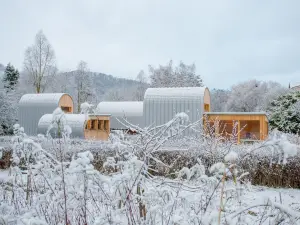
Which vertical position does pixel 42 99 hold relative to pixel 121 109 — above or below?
above

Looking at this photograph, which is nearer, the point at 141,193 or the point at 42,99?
the point at 141,193

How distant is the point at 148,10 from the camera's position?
32.1 feet

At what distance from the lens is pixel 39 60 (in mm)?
29750

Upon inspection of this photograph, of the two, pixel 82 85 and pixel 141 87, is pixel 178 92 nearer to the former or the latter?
pixel 82 85

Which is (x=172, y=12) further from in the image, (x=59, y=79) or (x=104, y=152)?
(x=59, y=79)

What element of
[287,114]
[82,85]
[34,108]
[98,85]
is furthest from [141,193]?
[98,85]

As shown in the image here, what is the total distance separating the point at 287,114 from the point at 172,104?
32.5 ft

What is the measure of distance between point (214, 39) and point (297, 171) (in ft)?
21.1

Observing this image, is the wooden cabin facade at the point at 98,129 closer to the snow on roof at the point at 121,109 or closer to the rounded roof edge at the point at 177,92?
the rounded roof edge at the point at 177,92

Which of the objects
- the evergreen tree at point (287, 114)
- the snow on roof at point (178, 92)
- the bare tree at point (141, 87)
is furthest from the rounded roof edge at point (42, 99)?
the bare tree at point (141, 87)

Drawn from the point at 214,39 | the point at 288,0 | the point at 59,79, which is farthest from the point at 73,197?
the point at 59,79

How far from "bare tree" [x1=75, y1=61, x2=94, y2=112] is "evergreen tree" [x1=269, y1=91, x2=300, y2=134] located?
21.5 metres

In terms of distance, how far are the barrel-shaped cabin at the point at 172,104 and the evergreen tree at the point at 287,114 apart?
7737 mm

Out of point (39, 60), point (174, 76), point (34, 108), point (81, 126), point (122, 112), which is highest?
point (39, 60)
